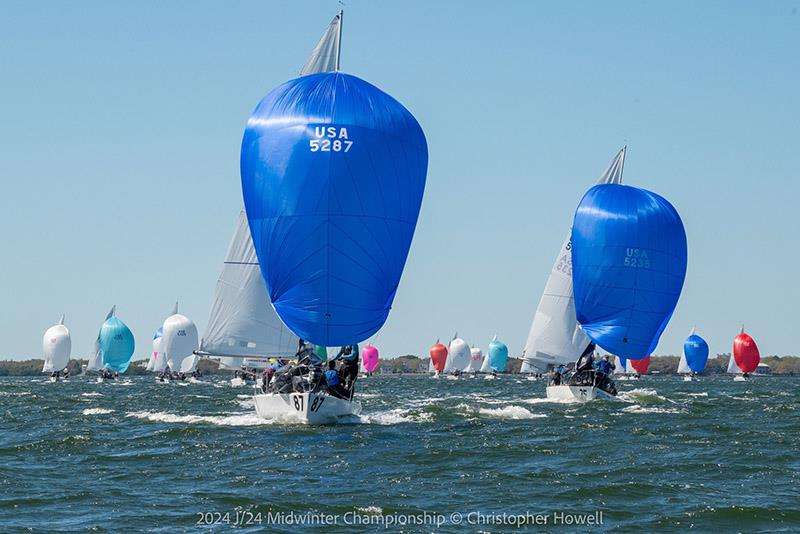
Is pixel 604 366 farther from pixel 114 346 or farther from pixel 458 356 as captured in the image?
pixel 458 356

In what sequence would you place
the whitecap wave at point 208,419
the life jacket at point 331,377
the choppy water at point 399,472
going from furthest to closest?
the whitecap wave at point 208,419 → the life jacket at point 331,377 → the choppy water at point 399,472

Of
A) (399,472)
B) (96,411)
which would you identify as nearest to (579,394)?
(96,411)

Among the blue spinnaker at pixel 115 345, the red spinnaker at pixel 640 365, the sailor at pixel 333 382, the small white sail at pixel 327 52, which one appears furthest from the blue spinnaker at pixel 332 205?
the red spinnaker at pixel 640 365

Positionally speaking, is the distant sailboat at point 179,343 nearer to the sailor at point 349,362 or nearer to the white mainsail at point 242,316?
the white mainsail at point 242,316

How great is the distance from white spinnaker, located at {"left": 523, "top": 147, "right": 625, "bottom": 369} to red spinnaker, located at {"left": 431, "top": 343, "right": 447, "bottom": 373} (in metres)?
86.8

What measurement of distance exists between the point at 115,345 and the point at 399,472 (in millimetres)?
84697

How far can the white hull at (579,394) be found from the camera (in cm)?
4828

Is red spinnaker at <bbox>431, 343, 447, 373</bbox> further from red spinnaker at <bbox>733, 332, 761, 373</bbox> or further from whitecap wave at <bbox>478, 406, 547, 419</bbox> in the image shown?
whitecap wave at <bbox>478, 406, 547, 419</bbox>

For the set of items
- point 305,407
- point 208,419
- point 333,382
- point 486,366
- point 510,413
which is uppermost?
point 486,366

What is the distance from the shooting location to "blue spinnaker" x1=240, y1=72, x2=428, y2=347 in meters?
32.1

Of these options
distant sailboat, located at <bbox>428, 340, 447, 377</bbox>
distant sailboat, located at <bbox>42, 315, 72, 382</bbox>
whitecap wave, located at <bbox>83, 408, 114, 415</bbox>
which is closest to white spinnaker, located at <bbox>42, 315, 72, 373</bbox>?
distant sailboat, located at <bbox>42, 315, 72, 382</bbox>

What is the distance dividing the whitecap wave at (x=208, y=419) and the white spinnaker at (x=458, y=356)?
10335 centimetres

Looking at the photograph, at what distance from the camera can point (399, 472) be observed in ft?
75.6

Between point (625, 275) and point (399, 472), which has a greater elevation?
point (625, 275)
